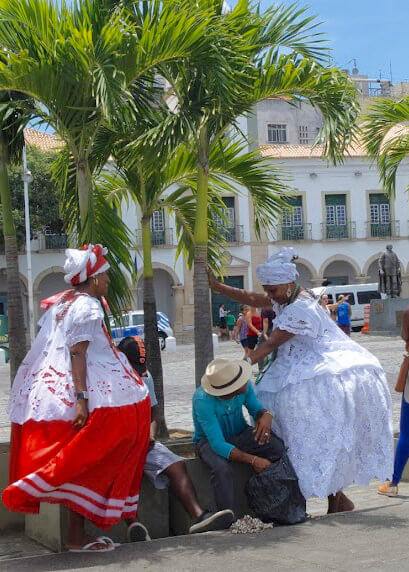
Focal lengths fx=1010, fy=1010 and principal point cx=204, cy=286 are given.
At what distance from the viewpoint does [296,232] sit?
48.4 metres

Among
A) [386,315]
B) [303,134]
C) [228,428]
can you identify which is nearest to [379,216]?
[303,134]

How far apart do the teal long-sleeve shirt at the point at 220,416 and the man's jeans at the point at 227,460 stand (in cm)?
4

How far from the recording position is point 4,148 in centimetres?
776

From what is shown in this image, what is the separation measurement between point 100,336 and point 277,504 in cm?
137

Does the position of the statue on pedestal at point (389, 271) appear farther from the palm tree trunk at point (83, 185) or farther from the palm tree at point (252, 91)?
the palm tree trunk at point (83, 185)

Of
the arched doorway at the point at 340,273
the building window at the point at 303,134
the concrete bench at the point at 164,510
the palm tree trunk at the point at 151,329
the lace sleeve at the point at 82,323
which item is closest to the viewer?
the lace sleeve at the point at 82,323

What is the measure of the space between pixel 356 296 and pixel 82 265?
3691cm

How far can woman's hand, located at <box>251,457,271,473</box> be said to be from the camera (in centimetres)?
573

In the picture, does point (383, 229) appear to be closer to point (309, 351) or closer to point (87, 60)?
point (87, 60)

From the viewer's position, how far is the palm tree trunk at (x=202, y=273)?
825cm

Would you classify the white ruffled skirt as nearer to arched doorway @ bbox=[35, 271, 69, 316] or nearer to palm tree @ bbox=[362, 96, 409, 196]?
palm tree @ bbox=[362, 96, 409, 196]

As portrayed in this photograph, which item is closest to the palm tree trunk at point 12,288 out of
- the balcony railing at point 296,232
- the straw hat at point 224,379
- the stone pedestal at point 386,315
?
the straw hat at point 224,379

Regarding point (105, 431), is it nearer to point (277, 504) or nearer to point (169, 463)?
point (169, 463)

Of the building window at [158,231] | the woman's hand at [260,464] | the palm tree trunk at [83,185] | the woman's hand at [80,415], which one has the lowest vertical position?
the woman's hand at [260,464]
